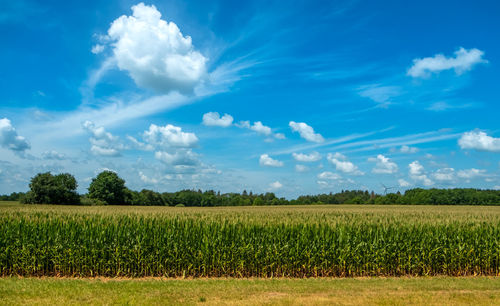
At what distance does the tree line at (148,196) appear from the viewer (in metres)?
57.0

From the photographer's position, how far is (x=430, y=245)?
49.4 feet

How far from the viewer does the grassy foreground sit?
30.0ft

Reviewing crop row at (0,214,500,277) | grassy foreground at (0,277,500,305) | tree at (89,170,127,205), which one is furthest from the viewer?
tree at (89,170,127,205)

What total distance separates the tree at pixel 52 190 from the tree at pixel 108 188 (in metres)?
10.4

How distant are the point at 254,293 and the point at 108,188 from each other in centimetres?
6799

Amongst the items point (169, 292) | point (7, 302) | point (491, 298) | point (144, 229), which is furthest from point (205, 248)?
point (491, 298)

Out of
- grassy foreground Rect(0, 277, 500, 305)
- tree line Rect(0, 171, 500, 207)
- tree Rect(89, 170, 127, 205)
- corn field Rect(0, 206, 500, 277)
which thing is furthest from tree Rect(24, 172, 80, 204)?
grassy foreground Rect(0, 277, 500, 305)

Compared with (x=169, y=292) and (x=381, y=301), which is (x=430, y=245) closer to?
(x=381, y=301)

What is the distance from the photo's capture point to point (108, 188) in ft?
235

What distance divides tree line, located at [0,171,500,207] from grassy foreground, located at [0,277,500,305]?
5113 cm

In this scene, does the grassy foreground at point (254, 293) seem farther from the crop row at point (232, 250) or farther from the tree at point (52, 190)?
the tree at point (52, 190)

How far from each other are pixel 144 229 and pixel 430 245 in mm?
12173

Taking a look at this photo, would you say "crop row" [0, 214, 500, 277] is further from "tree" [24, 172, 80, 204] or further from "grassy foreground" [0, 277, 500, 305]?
"tree" [24, 172, 80, 204]

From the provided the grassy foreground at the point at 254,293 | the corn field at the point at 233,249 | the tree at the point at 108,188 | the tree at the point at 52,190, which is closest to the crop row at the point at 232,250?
the corn field at the point at 233,249
